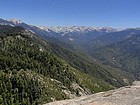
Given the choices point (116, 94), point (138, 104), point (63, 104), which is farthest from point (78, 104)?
point (138, 104)

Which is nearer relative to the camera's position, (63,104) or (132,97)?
(132,97)

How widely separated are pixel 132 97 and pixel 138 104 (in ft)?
9.27

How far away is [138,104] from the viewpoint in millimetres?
28375

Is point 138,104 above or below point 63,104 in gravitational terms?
above

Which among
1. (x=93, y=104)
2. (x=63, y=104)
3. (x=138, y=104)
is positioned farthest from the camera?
(x=63, y=104)

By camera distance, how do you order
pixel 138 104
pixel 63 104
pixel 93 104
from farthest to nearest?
pixel 63 104
pixel 93 104
pixel 138 104

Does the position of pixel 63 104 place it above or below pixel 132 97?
below

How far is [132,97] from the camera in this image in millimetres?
31188

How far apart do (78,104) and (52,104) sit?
3821mm

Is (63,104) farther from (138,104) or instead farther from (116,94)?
(138,104)

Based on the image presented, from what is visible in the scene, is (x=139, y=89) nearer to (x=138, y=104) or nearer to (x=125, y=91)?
(x=125, y=91)

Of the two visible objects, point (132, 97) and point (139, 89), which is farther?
point (139, 89)

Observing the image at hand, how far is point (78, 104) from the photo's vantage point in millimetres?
32688

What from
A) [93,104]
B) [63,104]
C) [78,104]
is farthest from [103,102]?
[63,104]
